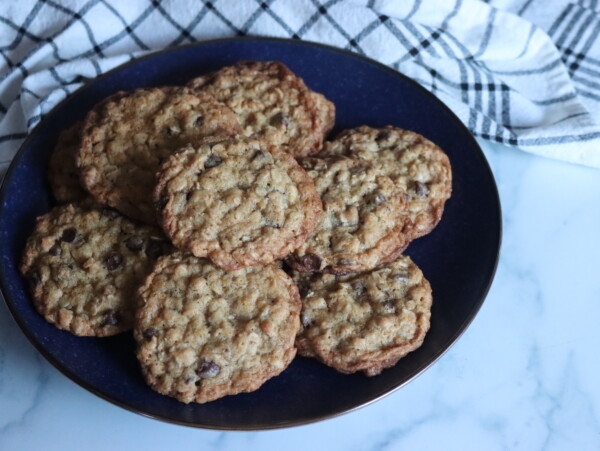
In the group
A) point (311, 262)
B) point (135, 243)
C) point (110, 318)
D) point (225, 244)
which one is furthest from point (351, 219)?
point (110, 318)

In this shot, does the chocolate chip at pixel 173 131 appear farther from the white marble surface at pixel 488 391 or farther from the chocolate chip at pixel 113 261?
A: the white marble surface at pixel 488 391

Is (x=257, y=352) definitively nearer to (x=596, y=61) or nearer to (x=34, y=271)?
(x=34, y=271)

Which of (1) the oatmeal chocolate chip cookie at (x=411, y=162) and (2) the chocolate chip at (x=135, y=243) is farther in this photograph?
(1) the oatmeal chocolate chip cookie at (x=411, y=162)

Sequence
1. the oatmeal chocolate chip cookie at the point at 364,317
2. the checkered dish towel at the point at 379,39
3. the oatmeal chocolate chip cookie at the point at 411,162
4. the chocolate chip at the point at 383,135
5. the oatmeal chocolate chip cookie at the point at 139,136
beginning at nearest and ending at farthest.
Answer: the oatmeal chocolate chip cookie at the point at 364,317 < the oatmeal chocolate chip cookie at the point at 139,136 < the oatmeal chocolate chip cookie at the point at 411,162 < the chocolate chip at the point at 383,135 < the checkered dish towel at the point at 379,39

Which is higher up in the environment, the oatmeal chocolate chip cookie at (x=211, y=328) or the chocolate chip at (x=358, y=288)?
the oatmeal chocolate chip cookie at (x=211, y=328)

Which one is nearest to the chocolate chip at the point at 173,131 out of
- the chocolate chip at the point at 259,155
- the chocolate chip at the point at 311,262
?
the chocolate chip at the point at 259,155

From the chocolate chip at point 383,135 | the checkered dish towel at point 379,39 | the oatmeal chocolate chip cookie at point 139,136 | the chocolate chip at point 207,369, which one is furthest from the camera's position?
the checkered dish towel at point 379,39
